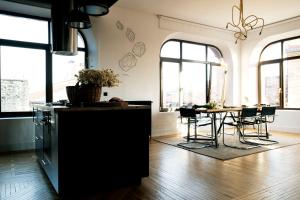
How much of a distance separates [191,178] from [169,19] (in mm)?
4915

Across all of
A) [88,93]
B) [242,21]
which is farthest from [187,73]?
[88,93]

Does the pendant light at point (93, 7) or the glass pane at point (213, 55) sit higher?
the glass pane at point (213, 55)

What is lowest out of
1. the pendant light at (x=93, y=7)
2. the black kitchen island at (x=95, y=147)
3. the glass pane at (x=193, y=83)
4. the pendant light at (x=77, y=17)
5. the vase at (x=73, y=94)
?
the black kitchen island at (x=95, y=147)

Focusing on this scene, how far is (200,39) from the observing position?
7.86 meters

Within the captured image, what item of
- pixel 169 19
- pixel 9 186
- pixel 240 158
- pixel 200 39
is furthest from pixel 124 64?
pixel 9 186

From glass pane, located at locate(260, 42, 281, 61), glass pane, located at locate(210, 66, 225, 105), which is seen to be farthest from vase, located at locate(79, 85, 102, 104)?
glass pane, located at locate(260, 42, 281, 61)

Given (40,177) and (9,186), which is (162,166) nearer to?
(40,177)

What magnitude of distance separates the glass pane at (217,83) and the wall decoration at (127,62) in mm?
3459

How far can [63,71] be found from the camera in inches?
232

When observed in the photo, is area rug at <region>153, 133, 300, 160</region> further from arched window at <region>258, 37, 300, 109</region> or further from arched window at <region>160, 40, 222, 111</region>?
arched window at <region>258, 37, 300, 109</region>

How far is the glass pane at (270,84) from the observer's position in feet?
26.1

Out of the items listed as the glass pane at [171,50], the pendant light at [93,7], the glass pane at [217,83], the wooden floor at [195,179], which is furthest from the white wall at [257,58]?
the pendant light at [93,7]

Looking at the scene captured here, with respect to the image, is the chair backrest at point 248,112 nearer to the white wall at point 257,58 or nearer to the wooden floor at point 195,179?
the wooden floor at point 195,179

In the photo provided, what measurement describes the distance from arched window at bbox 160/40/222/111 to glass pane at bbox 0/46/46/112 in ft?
10.9
